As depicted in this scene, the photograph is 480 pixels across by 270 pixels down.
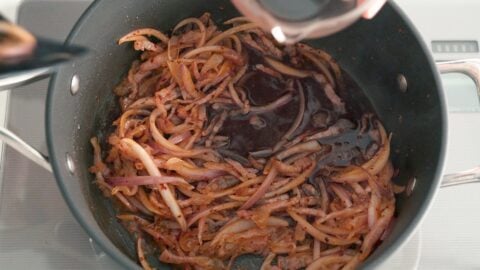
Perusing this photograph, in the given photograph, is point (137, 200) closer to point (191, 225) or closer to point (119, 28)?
point (191, 225)

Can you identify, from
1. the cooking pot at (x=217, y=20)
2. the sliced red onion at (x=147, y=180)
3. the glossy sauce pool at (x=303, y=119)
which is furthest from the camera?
the glossy sauce pool at (x=303, y=119)

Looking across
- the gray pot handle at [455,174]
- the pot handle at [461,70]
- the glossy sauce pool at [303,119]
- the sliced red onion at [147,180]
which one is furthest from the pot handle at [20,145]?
the pot handle at [461,70]

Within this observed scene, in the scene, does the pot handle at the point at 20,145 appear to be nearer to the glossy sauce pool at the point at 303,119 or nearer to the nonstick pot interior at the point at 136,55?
the nonstick pot interior at the point at 136,55

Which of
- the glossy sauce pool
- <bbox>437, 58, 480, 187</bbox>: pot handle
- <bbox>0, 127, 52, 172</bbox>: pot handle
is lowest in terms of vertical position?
the glossy sauce pool

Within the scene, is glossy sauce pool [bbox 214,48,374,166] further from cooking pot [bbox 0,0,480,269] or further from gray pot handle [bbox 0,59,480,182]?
gray pot handle [bbox 0,59,480,182]

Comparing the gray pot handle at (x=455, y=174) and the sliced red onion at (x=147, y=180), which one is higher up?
the gray pot handle at (x=455, y=174)

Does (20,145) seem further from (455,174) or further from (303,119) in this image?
(455,174)

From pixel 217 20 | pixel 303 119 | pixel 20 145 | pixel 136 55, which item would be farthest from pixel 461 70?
pixel 20 145

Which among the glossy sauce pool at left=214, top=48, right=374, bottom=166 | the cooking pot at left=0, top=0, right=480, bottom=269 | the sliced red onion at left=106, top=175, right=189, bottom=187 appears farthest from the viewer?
the glossy sauce pool at left=214, top=48, right=374, bottom=166

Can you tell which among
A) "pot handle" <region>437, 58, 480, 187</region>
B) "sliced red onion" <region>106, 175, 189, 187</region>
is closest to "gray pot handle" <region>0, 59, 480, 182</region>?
"pot handle" <region>437, 58, 480, 187</region>
